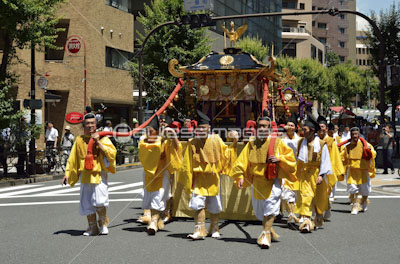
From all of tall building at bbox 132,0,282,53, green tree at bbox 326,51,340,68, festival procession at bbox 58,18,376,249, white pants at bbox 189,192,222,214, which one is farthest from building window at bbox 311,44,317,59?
white pants at bbox 189,192,222,214

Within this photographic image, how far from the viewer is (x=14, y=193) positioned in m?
14.8

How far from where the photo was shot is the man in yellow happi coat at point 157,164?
872cm

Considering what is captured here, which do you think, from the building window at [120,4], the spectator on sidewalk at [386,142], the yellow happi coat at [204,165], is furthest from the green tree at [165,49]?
the yellow happi coat at [204,165]

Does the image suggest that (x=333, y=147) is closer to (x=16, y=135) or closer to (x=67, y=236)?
(x=67, y=236)

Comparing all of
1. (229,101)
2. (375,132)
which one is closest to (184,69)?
(229,101)

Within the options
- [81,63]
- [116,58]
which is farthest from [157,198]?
[116,58]

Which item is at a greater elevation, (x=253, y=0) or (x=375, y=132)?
(x=253, y=0)

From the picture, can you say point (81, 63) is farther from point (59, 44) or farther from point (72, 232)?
point (72, 232)

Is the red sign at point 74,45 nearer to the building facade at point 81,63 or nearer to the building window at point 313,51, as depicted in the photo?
the building facade at point 81,63

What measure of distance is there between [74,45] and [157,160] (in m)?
22.7

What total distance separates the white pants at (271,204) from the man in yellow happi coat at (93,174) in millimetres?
2321

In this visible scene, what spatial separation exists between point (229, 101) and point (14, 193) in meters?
6.28

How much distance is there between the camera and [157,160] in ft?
29.0

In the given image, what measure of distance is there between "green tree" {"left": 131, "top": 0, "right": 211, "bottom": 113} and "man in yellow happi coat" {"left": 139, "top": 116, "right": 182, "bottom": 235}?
20279 mm
